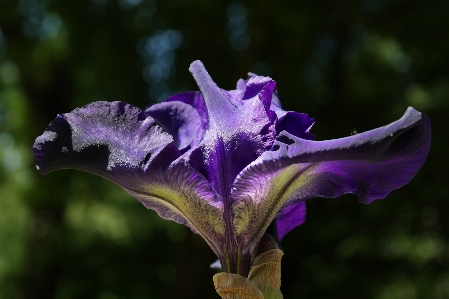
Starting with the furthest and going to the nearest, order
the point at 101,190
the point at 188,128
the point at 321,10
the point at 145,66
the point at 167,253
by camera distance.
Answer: the point at 101,190, the point at 167,253, the point at 145,66, the point at 321,10, the point at 188,128

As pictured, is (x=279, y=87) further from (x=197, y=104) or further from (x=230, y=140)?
(x=230, y=140)

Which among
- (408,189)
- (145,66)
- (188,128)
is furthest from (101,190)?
(188,128)

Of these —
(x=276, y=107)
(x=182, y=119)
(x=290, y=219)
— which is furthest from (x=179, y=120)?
(x=290, y=219)

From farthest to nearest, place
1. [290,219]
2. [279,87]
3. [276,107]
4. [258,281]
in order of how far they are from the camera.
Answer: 1. [279,87]
2. [290,219]
3. [276,107]
4. [258,281]

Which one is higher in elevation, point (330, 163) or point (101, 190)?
point (330, 163)

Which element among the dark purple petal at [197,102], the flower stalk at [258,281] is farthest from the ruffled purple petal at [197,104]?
the flower stalk at [258,281]

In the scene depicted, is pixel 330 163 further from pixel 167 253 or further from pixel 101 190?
pixel 101 190
